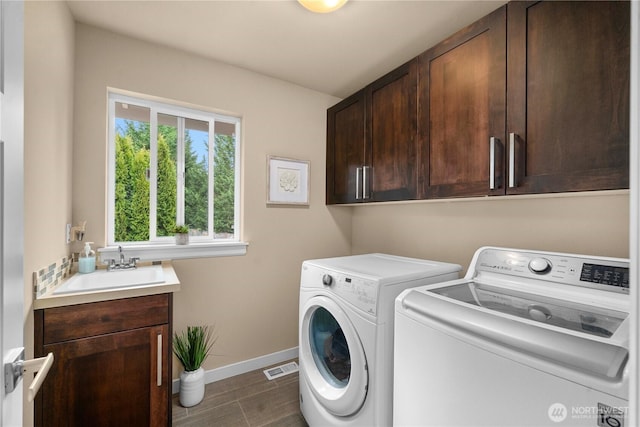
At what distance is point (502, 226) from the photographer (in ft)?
5.44

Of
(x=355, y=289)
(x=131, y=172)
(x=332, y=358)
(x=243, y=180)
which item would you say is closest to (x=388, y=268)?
(x=355, y=289)

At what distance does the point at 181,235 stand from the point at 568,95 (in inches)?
88.1

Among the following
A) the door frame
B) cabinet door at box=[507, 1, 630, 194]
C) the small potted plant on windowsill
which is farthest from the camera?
the small potted plant on windowsill

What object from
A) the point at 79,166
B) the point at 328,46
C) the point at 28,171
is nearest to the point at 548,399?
Answer: the point at 28,171

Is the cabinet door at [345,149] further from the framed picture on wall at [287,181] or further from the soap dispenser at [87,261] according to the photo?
the soap dispenser at [87,261]

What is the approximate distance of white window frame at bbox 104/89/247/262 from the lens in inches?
71.6

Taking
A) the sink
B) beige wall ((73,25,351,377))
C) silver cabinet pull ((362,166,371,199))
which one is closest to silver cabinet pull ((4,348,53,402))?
the sink

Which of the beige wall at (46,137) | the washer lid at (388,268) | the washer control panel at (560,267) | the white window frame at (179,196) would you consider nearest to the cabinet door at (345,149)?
the washer lid at (388,268)

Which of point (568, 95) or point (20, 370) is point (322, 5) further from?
point (20, 370)

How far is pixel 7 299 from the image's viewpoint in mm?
559

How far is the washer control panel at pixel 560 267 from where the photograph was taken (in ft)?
3.26

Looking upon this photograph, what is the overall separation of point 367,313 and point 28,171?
4.91ft

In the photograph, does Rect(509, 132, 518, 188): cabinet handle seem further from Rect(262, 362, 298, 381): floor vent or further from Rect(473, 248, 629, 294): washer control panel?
Rect(262, 362, 298, 381): floor vent

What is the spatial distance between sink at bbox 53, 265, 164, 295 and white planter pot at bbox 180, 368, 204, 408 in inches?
29.2
